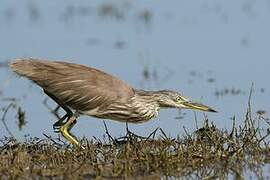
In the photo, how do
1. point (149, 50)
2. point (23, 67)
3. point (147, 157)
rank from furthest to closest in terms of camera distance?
1. point (149, 50)
2. point (23, 67)
3. point (147, 157)

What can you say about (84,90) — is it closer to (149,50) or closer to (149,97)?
(149,97)

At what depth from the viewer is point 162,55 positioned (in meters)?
13.4

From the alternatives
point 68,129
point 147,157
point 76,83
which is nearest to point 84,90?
point 76,83

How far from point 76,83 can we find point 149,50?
5.39 metres

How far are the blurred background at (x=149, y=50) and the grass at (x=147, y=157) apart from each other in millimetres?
1113

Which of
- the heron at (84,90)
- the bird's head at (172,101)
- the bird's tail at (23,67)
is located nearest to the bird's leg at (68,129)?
the heron at (84,90)

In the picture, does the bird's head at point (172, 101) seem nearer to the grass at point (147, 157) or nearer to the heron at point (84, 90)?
the heron at point (84, 90)

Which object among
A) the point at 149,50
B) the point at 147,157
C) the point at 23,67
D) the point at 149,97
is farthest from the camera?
the point at 149,50

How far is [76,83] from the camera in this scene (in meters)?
8.53

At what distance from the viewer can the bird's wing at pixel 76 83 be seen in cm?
848

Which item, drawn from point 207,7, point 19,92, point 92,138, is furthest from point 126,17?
point 92,138

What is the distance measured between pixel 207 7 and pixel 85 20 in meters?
2.30

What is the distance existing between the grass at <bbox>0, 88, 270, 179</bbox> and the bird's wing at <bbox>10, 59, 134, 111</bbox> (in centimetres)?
43

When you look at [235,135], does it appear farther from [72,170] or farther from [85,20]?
[85,20]
